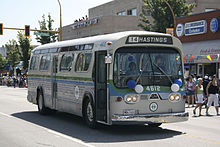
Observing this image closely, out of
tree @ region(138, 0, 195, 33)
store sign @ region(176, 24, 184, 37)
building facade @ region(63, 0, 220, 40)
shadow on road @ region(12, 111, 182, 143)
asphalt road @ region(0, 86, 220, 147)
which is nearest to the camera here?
asphalt road @ region(0, 86, 220, 147)

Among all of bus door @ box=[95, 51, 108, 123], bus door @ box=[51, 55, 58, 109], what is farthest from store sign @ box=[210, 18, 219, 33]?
bus door @ box=[95, 51, 108, 123]

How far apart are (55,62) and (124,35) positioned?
16.3 feet

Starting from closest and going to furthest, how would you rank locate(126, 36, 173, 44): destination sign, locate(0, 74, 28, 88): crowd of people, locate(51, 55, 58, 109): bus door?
locate(126, 36, 173, 44): destination sign, locate(51, 55, 58, 109): bus door, locate(0, 74, 28, 88): crowd of people

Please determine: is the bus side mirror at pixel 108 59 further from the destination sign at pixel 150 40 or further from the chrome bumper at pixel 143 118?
the chrome bumper at pixel 143 118

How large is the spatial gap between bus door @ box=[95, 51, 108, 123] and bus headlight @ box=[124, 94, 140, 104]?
25.3 inches

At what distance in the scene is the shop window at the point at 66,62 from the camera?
14.3 metres

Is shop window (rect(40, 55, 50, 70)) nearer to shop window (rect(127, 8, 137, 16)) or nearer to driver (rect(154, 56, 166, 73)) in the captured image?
driver (rect(154, 56, 166, 73))

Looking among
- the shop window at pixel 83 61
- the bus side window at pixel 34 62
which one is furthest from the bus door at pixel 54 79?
the bus side window at pixel 34 62

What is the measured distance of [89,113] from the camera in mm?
12586

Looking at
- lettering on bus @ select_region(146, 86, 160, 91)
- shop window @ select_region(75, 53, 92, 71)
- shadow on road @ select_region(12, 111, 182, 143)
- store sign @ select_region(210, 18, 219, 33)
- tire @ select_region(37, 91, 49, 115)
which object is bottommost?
shadow on road @ select_region(12, 111, 182, 143)

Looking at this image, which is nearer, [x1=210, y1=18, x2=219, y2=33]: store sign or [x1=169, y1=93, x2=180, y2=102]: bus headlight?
[x1=169, y1=93, x2=180, y2=102]: bus headlight

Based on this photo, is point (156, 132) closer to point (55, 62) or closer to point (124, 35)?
point (124, 35)

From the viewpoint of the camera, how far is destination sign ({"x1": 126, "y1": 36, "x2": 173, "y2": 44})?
37.9 feet

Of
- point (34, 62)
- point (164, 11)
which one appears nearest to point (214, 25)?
point (164, 11)
